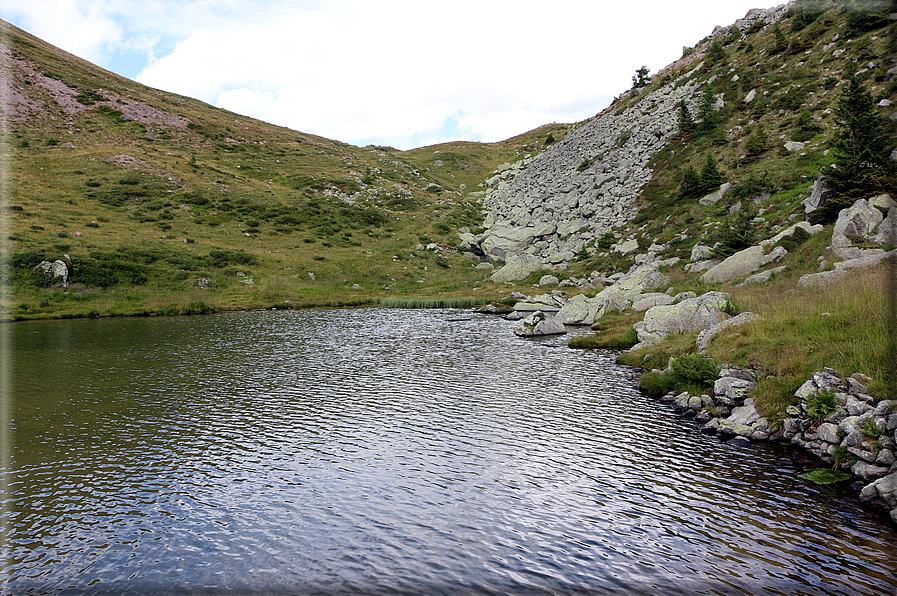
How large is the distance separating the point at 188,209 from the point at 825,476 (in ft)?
324

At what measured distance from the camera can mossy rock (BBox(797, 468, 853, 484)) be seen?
1347 centimetres

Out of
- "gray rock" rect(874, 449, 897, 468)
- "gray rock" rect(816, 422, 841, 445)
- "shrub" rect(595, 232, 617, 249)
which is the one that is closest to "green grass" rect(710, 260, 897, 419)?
"gray rock" rect(816, 422, 841, 445)

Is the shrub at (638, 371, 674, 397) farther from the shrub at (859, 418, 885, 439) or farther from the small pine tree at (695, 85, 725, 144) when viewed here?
the small pine tree at (695, 85, 725, 144)

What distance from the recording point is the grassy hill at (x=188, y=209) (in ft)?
204

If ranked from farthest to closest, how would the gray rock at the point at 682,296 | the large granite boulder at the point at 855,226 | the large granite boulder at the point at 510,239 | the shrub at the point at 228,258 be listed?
the large granite boulder at the point at 510,239, the shrub at the point at 228,258, the gray rock at the point at 682,296, the large granite boulder at the point at 855,226

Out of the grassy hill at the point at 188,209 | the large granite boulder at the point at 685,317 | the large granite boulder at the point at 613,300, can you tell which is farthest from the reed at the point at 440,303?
the large granite boulder at the point at 685,317

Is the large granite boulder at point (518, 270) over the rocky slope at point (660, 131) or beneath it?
beneath

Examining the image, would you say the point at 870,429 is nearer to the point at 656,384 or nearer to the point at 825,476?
the point at 825,476

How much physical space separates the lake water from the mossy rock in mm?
555

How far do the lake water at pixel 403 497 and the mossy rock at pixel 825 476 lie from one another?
0.55 metres

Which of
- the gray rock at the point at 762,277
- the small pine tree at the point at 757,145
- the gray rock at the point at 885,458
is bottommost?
the gray rock at the point at 885,458

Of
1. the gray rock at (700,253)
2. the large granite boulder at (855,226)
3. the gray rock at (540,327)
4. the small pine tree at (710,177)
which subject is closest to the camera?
the large granite boulder at (855,226)

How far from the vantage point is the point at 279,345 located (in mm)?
38188

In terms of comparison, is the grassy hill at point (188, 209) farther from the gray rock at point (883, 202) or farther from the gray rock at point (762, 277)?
the gray rock at point (883, 202)
